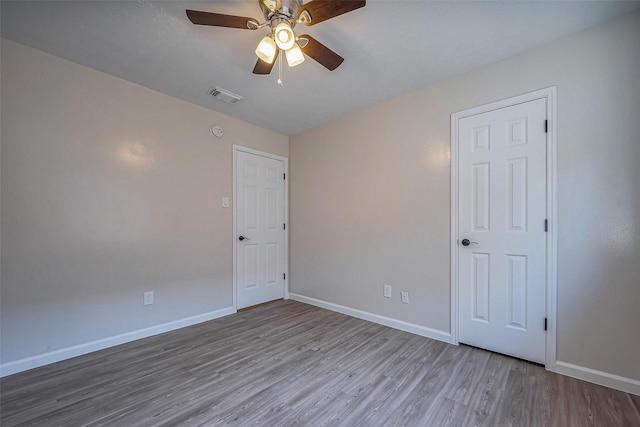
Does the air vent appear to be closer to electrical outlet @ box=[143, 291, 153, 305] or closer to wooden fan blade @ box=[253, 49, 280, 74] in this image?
wooden fan blade @ box=[253, 49, 280, 74]

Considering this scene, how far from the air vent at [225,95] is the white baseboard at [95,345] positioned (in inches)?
96.3

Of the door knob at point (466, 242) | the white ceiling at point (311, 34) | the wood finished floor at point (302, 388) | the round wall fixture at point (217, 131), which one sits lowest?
the wood finished floor at point (302, 388)

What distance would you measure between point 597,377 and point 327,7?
299cm

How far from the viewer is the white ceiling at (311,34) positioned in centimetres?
169

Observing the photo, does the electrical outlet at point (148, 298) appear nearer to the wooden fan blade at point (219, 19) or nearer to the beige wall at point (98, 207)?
the beige wall at point (98, 207)

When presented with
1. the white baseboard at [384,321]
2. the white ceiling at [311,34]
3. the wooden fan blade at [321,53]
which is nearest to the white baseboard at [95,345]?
the white baseboard at [384,321]

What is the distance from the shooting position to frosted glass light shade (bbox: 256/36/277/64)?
1655mm

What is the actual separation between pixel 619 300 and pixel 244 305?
3517 millimetres

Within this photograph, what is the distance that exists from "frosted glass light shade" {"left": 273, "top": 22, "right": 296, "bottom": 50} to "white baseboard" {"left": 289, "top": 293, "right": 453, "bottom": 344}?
271 centimetres

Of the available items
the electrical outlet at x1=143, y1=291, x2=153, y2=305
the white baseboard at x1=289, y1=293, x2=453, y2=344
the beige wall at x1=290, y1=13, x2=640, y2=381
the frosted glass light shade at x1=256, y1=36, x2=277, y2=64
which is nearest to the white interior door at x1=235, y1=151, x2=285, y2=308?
the beige wall at x1=290, y1=13, x2=640, y2=381

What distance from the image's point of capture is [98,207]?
2.36 meters

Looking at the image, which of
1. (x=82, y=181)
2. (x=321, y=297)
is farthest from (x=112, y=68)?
(x=321, y=297)

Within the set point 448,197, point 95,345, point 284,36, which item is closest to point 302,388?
point 95,345

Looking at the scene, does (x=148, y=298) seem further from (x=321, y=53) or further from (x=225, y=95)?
(x=321, y=53)
